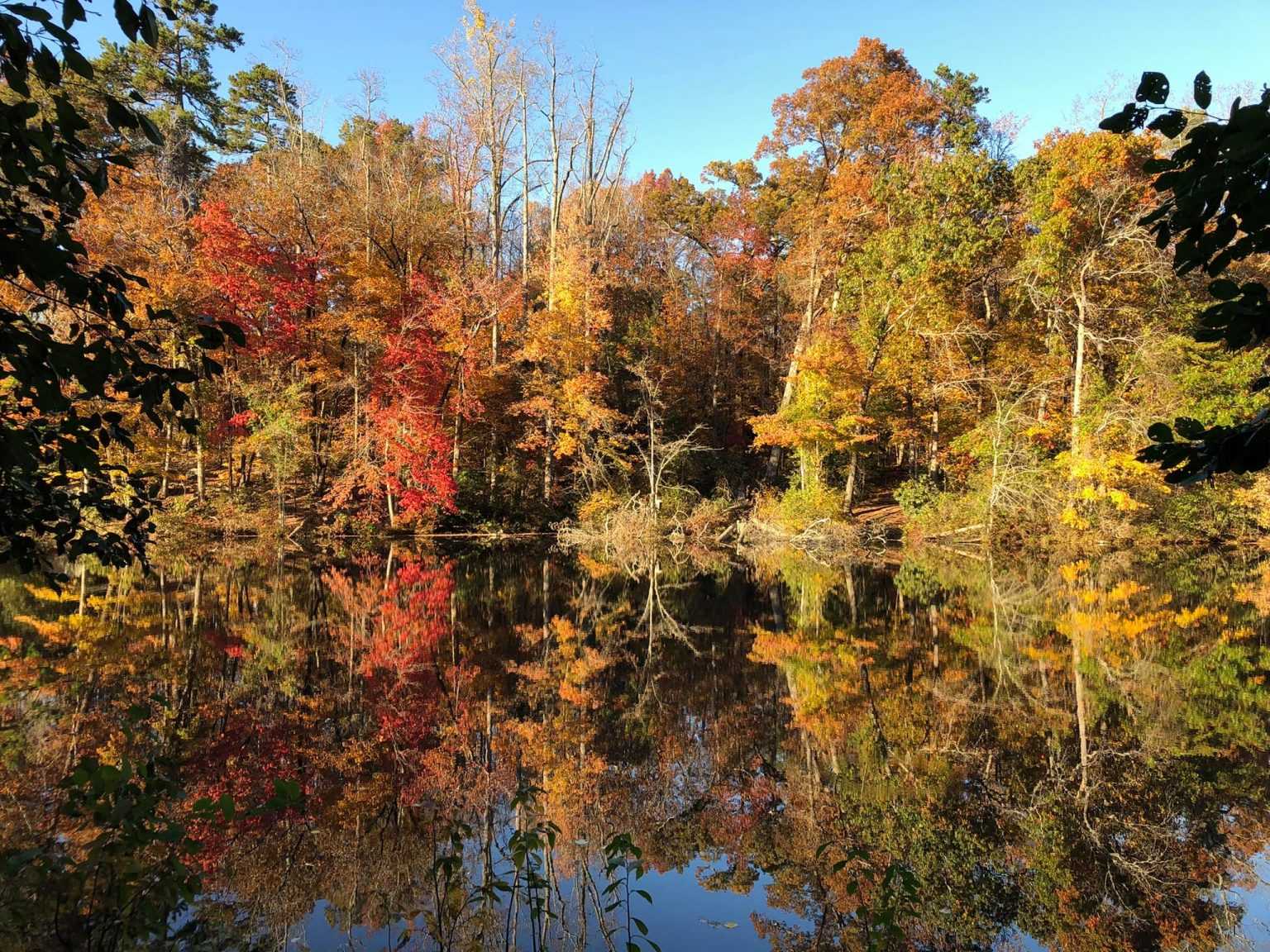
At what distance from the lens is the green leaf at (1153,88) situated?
1.88m

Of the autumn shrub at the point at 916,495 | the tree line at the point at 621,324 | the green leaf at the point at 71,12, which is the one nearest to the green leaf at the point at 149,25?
the green leaf at the point at 71,12

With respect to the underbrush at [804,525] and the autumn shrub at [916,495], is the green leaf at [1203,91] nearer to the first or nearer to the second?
the underbrush at [804,525]

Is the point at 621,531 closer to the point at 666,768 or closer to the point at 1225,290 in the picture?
the point at 666,768

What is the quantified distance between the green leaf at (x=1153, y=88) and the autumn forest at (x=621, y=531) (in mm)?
11

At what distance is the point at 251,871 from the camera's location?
458 centimetres

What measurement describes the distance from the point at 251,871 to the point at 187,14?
37968 mm

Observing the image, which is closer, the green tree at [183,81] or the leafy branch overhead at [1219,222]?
the leafy branch overhead at [1219,222]

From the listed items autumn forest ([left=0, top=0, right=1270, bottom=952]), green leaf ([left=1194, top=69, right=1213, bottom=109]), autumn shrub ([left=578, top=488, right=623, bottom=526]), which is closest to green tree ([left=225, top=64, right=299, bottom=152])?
autumn forest ([left=0, top=0, right=1270, bottom=952])

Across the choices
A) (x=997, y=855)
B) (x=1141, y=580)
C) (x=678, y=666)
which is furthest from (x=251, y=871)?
(x=1141, y=580)

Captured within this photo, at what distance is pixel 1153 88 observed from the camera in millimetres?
1917

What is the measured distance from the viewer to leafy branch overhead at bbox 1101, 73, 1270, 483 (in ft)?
5.60

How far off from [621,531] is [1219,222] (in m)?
21.9

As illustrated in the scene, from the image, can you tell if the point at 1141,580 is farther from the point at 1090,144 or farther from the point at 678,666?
the point at 1090,144

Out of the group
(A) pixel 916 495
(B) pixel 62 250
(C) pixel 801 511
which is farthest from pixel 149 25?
(A) pixel 916 495
